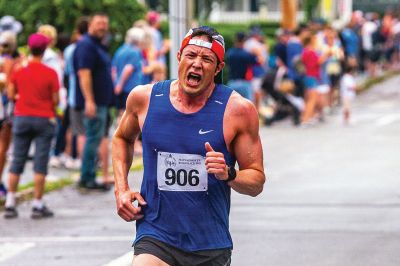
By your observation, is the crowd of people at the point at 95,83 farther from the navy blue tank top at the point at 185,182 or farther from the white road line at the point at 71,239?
the navy blue tank top at the point at 185,182

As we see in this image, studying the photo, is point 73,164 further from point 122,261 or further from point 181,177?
point 181,177

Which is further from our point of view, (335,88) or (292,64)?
(335,88)

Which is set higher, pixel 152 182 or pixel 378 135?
pixel 152 182

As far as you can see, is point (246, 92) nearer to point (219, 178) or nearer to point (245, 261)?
point (245, 261)

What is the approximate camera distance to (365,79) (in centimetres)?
3481

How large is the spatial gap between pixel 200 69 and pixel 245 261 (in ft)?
12.4

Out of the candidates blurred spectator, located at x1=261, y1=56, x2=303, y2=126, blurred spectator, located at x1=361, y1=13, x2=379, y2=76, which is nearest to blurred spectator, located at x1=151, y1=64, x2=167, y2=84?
blurred spectator, located at x1=261, y1=56, x2=303, y2=126

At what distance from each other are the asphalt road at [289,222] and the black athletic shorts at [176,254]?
11.1 ft

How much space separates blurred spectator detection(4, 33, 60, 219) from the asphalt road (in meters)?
0.29

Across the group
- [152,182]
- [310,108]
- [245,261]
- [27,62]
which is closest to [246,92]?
[310,108]

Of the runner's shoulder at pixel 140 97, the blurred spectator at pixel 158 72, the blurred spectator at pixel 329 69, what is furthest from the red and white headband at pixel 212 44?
Result: the blurred spectator at pixel 329 69

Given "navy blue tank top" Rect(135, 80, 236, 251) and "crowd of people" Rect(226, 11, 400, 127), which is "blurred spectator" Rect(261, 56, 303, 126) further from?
"navy blue tank top" Rect(135, 80, 236, 251)

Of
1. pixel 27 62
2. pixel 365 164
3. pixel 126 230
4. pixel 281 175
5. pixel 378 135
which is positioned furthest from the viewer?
pixel 378 135

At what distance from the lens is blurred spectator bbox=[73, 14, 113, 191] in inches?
531
